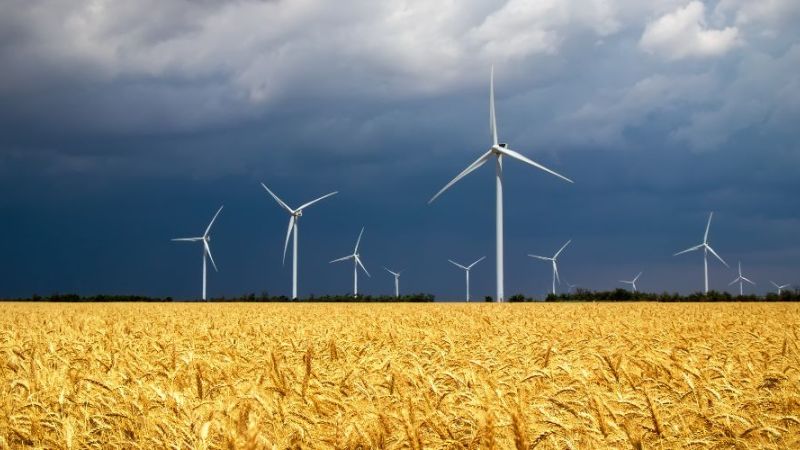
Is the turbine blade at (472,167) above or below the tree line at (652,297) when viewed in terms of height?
above

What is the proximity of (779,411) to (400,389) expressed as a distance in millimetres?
3393

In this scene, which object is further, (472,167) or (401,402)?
(472,167)

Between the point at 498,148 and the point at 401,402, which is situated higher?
the point at 498,148

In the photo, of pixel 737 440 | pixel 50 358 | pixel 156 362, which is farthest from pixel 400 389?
pixel 50 358

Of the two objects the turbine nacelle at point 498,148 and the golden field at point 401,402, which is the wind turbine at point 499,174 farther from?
the golden field at point 401,402

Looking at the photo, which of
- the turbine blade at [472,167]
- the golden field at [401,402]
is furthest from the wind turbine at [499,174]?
the golden field at [401,402]

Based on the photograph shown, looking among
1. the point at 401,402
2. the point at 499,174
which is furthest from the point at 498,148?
the point at 401,402

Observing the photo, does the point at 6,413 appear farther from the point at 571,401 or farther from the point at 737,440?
the point at 737,440

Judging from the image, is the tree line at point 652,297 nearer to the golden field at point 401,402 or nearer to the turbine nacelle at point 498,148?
the turbine nacelle at point 498,148

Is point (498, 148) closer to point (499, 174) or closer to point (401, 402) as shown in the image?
point (499, 174)

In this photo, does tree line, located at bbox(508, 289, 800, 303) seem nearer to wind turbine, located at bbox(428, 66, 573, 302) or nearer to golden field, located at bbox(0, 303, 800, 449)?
wind turbine, located at bbox(428, 66, 573, 302)

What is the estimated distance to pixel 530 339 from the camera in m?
13.0

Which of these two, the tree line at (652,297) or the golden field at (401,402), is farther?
the tree line at (652,297)

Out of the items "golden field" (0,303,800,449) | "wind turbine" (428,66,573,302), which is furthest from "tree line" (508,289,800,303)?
"golden field" (0,303,800,449)
